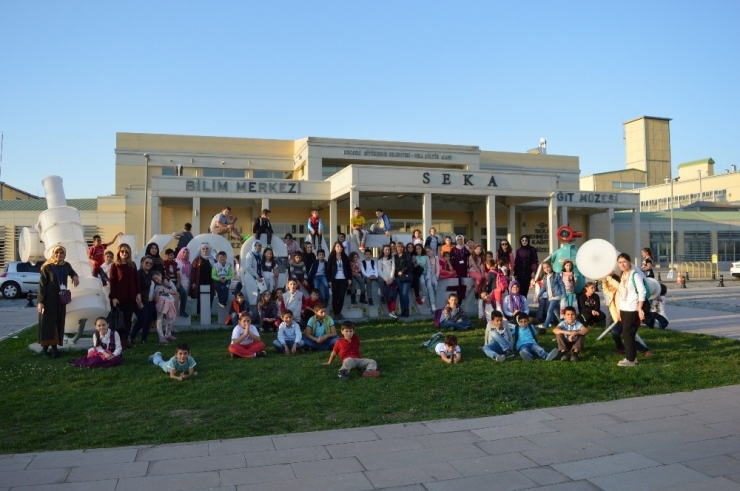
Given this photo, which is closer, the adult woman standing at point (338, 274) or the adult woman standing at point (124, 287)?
the adult woman standing at point (124, 287)

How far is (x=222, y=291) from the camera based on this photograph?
13078 mm

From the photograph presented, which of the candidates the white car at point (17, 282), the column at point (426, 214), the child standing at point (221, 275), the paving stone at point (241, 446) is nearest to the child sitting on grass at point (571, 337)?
the paving stone at point (241, 446)

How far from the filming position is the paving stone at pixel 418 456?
201 inches

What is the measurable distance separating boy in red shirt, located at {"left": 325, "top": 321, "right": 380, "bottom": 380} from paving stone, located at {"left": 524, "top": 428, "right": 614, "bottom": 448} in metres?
3.03

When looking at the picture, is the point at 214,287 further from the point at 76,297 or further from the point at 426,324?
the point at 426,324

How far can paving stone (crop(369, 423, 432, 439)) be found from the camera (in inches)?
233

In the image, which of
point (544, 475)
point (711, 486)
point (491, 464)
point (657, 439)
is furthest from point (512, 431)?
point (711, 486)

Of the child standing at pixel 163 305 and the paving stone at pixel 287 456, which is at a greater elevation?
the child standing at pixel 163 305

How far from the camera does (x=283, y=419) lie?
6.60 metres

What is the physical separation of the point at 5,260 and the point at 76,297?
27.9m

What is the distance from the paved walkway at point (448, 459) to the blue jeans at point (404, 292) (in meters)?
7.05

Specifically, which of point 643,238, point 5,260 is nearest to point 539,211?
point 643,238

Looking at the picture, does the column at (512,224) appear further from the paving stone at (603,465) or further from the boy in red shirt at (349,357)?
the paving stone at (603,465)

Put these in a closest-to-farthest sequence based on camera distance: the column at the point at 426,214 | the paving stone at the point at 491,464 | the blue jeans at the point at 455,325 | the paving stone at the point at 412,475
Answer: the paving stone at the point at 412,475 → the paving stone at the point at 491,464 → the blue jeans at the point at 455,325 → the column at the point at 426,214
